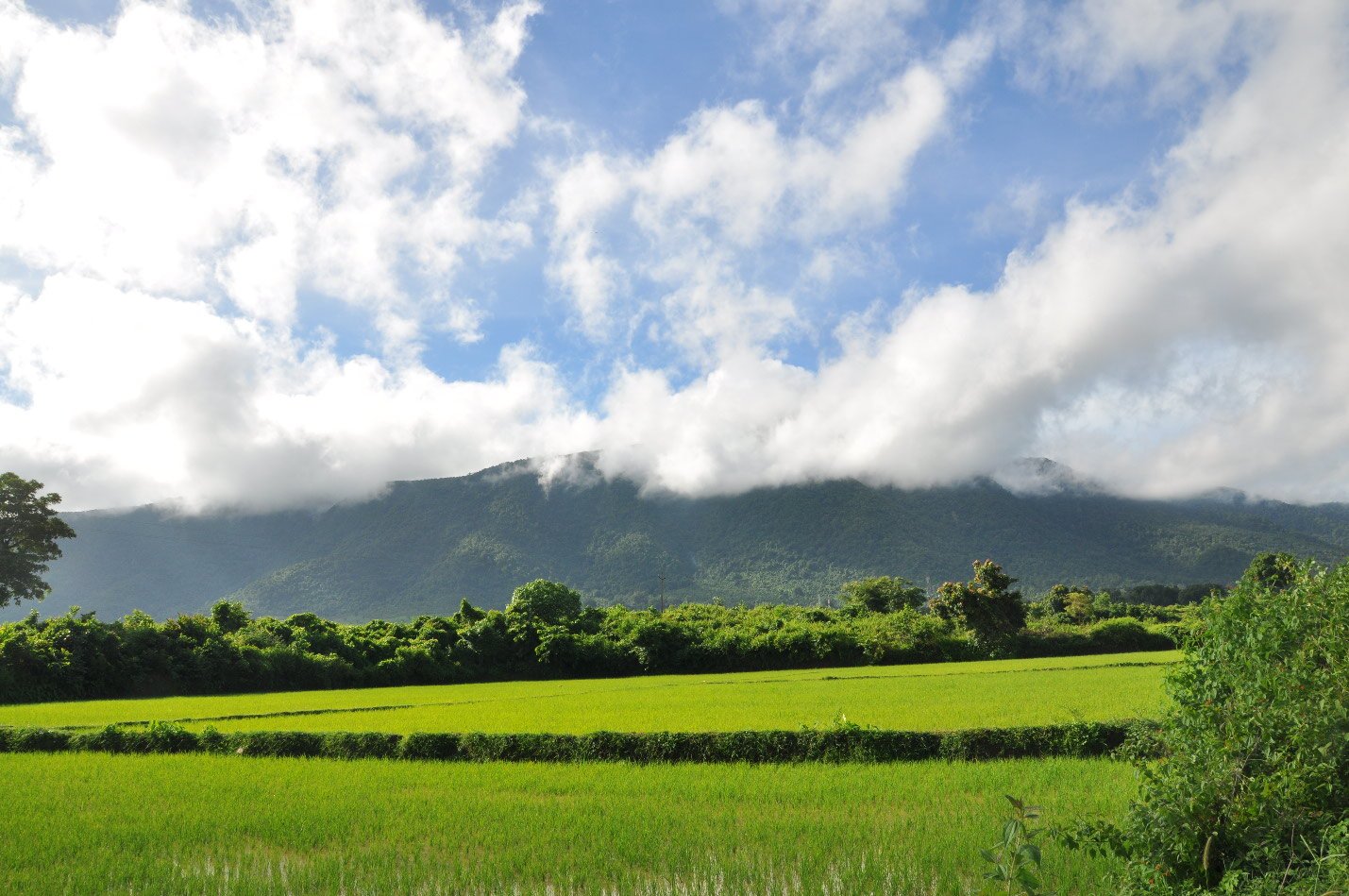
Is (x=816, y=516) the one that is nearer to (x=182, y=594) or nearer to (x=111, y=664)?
(x=182, y=594)

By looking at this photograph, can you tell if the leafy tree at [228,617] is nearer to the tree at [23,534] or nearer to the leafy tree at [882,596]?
the tree at [23,534]

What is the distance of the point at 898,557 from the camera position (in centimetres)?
17338

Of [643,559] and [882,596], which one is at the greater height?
[643,559]

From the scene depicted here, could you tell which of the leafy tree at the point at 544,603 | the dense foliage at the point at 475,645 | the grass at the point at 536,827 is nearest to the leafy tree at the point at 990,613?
the dense foliage at the point at 475,645

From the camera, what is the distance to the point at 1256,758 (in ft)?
15.3

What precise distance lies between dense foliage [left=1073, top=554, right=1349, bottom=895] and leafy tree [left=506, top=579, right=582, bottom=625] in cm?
3845

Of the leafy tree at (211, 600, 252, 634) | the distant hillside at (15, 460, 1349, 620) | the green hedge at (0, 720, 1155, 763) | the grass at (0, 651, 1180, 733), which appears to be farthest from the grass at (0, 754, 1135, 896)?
the distant hillside at (15, 460, 1349, 620)

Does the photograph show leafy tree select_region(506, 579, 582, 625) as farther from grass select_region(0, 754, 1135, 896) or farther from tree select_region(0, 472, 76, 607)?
grass select_region(0, 754, 1135, 896)

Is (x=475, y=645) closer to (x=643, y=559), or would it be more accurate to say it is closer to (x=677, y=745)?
(x=677, y=745)

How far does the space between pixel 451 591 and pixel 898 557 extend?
3851 inches

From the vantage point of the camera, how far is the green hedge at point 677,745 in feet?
42.8

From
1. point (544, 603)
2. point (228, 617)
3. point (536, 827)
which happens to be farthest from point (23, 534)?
point (536, 827)

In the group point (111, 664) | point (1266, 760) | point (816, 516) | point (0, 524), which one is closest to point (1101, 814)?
point (1266, 760)

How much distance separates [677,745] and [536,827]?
5241 mm
